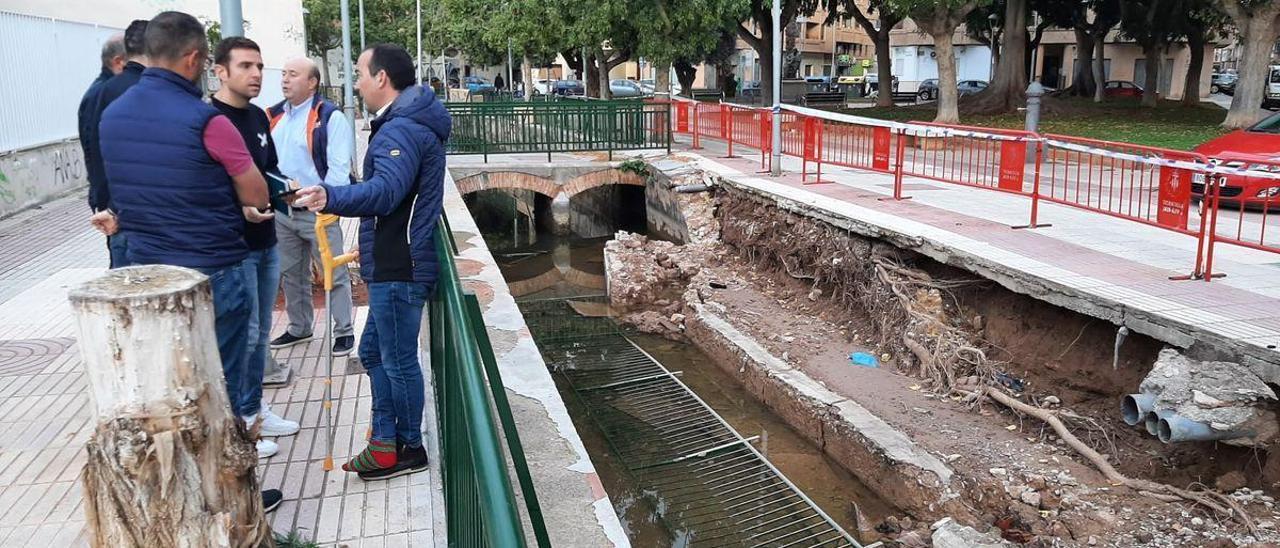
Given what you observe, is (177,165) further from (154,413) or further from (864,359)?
(864,359)

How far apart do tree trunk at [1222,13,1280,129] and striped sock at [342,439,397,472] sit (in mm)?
21477

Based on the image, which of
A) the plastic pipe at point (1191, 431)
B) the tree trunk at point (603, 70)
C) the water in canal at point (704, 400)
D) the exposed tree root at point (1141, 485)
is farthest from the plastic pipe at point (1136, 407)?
the tree trunk at point (603, 70)

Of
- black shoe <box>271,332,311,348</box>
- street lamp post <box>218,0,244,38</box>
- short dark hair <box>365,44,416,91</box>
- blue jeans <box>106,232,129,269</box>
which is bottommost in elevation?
black shoe <box>271,332,311,348</box>

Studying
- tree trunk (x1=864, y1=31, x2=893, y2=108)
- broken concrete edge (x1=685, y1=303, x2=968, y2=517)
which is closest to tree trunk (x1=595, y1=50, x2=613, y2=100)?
tree trunk (x1=864, y1=31, x2=893, y2=108)

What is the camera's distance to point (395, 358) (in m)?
3.85

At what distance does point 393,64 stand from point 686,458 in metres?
4.58

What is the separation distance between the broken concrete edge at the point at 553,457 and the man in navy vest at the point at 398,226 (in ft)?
2.52

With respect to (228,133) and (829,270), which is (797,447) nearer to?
(829,270)

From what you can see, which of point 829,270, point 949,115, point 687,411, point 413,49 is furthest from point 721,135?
point 413,49

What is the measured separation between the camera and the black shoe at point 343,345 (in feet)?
19.1

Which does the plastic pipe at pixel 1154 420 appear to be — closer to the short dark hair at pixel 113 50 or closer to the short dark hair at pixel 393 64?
the short dark hair at pixel 393 64

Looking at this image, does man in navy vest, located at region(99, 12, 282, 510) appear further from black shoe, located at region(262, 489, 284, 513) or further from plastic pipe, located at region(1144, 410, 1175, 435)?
plastic pipe, located at region(1144, 410, 1175, 435)

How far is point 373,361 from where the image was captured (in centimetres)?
404

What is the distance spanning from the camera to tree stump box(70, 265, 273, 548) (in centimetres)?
211
